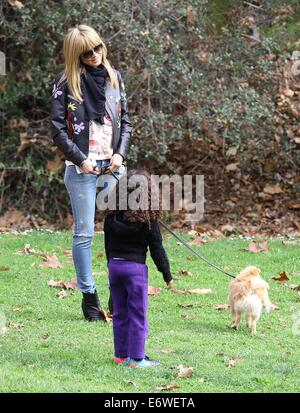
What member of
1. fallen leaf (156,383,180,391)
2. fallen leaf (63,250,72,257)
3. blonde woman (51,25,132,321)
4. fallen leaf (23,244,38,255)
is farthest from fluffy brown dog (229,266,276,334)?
fallen leaf (23,244,38,255)

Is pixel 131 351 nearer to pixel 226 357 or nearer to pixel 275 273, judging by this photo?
pixel 226 357

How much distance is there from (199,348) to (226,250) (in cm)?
392

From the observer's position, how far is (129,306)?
18.7 ft

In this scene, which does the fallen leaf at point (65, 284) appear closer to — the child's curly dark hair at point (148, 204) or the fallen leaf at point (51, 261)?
the fallen leaf at point (51, 261)

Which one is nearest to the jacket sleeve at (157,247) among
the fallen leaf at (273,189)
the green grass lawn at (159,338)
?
the green grass lawn at (159,338)

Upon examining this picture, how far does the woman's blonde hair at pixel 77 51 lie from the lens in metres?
6.68

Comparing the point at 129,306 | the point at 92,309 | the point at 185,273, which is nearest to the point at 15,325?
the point at 92,309

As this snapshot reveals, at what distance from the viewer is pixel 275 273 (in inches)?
350

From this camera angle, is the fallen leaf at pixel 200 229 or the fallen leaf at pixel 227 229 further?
the fallen leaf at pixel 227 229

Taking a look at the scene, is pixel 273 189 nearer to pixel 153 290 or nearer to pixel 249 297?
pixel 153 290

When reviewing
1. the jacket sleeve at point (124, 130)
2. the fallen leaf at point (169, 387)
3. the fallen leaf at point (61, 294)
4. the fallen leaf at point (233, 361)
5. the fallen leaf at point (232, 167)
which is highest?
the jacket sleeve at point (124, 130)

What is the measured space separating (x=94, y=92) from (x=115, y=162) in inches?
22.4
